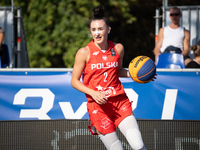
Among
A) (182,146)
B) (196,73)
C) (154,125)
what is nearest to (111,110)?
(154,125)

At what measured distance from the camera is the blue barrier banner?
5574 mm

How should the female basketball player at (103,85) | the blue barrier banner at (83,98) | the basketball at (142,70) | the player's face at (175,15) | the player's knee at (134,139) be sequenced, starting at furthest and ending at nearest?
the player's face at (175,15) < the blue barrier banner at (83,98) < the basketball at (142,70) < the female basketball player at (103,85) < the player's knee at (134,139)

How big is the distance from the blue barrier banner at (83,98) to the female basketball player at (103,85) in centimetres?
157

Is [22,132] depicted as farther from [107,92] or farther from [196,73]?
[196,73]

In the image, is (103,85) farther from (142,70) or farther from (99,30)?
(99,30)

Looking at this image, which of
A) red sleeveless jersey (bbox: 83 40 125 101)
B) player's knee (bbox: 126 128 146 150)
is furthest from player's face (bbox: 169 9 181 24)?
player's knee (bbox: 126 128 146 150)

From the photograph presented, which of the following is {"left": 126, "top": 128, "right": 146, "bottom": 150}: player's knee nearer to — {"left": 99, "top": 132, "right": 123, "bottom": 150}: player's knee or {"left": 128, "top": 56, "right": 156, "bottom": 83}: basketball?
{"left": 99, "top": 132, "right": 123, "bottom": 150}: player's knee

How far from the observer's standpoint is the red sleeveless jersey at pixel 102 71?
3973 millimetres

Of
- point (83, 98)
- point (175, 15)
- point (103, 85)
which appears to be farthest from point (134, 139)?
point (175, 15)

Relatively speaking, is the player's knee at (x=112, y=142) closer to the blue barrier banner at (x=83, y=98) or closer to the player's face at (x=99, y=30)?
the player's face at (x=99, y=30)

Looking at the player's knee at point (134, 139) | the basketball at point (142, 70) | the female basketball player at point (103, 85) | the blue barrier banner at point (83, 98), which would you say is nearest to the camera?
the player's knee at point (134, 139)

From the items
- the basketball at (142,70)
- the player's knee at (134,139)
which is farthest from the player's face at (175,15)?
the player's knee at (134,139)

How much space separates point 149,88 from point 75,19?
9.37 metres

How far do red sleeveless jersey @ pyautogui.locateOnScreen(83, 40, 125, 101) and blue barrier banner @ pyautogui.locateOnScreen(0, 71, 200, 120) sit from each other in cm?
160
